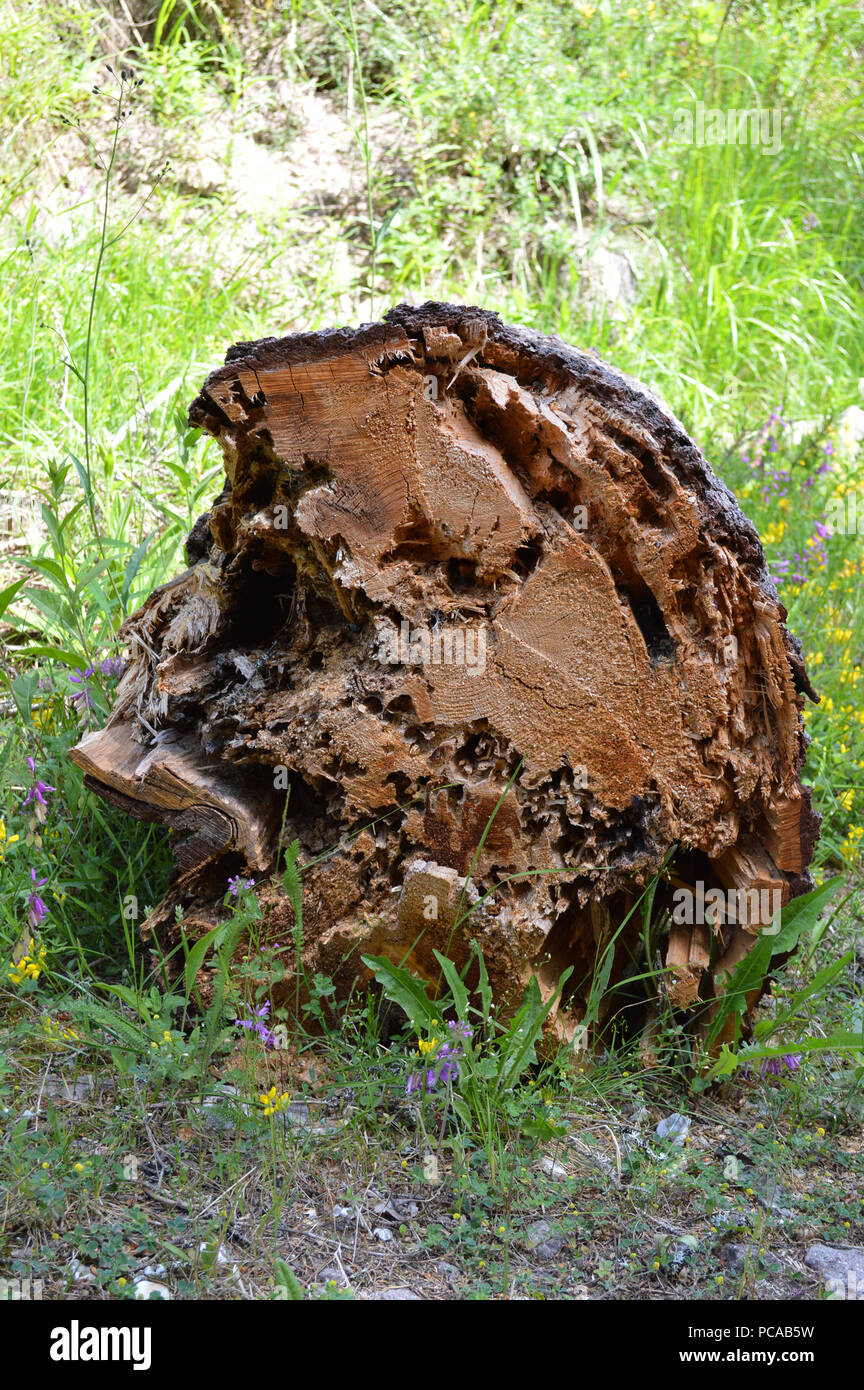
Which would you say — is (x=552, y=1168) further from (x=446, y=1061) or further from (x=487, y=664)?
(x=487, y=664)

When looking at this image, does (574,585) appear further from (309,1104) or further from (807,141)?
(807,141)

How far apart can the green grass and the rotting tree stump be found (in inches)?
11.5

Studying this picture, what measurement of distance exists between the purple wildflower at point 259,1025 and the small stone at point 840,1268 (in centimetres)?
110

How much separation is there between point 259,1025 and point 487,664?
0.85 meters

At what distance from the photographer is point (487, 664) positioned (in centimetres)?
227

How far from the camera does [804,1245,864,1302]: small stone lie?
1982 mm

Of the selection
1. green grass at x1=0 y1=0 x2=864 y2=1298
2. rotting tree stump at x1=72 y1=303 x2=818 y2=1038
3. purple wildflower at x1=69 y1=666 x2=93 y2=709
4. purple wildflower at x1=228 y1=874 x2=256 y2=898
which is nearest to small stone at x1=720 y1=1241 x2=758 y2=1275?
green grass at x1=0 y1=0 x2=864 y2=1298

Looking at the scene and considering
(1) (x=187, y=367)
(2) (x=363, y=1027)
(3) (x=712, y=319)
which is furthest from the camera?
(3) (x=712, y=319)

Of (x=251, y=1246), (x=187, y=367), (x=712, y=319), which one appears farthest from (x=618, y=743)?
(x=712, y=319)

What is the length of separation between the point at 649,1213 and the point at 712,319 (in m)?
4.93

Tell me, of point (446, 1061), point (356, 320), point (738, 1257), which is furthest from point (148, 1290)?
point (356, 320)

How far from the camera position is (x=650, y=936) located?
8.20ft

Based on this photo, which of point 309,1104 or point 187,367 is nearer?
point 309,1104

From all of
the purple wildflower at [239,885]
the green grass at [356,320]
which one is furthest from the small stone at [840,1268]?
the purple wildflower at [239,885]
